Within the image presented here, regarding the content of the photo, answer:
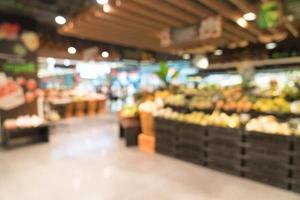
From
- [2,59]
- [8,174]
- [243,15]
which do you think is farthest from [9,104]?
[243,15]

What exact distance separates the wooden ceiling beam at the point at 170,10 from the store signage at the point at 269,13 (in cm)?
133

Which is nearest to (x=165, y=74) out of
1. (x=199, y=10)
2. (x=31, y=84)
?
(x=199, y=10)

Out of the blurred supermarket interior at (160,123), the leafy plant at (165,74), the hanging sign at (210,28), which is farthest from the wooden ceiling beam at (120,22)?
the hanging sign at (210,28)

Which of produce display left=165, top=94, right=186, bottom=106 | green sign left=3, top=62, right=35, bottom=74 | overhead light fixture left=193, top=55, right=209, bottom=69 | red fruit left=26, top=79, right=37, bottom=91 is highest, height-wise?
overhead light fixture left=193, top=55, right=209, bottom=69

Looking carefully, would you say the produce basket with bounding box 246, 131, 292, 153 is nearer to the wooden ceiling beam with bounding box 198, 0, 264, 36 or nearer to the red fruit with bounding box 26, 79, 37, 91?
the wooden ceiling beam with bounding box 198, 0, 264, 36

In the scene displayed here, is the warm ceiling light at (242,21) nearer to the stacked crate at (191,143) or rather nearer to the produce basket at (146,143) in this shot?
the stacked crate at (191,143)

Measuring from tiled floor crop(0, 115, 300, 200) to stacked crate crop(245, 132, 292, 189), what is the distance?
15 centimetres

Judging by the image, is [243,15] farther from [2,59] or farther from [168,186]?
[2,59]

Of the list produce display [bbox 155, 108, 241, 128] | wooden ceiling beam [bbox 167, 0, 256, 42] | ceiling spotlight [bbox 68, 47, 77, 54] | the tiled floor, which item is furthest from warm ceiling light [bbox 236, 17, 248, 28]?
ceiling spotlight [bbox 68, 47, 77, 54]

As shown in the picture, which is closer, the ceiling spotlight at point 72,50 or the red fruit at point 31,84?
the red fruit at point 31,84

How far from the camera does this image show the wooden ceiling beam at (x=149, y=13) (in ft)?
13.9

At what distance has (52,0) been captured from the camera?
6.30m

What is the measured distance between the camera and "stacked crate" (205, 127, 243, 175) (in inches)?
158

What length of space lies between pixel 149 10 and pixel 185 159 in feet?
9.59
